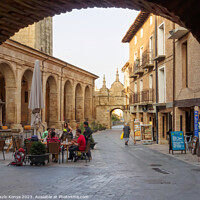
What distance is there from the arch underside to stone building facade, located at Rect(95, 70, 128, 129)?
47081 millimetres

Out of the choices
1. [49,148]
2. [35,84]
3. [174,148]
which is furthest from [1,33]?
[174,148]

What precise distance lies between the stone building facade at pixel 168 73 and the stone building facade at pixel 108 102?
74.4 ft

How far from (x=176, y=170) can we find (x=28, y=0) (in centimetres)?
771

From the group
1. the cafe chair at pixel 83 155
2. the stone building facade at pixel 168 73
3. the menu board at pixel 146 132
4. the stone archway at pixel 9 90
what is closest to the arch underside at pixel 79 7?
the cafe chair at pixel 83 155

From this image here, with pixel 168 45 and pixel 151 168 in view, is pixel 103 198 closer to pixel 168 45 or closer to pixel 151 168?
pixel 151 168

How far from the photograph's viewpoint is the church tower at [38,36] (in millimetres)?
41031

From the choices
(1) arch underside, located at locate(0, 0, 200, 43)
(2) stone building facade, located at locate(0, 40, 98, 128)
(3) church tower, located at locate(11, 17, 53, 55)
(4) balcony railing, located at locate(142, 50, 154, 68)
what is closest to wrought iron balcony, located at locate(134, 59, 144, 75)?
(4) balcony railing, located at locate(142, 50, 154, 68)

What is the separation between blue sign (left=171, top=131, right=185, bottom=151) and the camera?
15289 mm

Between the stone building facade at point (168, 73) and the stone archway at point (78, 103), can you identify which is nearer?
the stone building facade at point (168, 73)

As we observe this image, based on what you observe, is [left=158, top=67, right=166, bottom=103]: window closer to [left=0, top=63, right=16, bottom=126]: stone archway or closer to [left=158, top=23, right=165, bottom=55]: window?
[left=158, top=23, right=165, bottom=55]: window

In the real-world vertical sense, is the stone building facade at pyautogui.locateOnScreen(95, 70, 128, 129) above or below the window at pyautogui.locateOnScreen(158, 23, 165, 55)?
below

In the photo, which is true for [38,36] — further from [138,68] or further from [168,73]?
[168,73]

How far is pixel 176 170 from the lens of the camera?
34.7 feet

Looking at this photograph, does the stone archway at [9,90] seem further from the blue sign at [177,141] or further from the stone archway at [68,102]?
the blue sign at [177,141]
